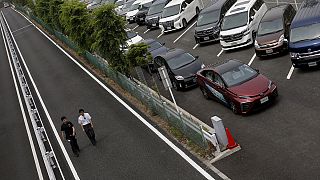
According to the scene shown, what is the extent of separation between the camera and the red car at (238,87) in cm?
1544

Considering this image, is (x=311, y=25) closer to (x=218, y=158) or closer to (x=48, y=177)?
(x=218, y=158)

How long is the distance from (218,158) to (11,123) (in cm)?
1472

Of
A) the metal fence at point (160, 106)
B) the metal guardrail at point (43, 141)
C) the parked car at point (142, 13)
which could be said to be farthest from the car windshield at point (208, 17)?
the parked car at point (142, 13)

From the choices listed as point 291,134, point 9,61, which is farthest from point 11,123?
point 9,61

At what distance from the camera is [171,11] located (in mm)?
32438

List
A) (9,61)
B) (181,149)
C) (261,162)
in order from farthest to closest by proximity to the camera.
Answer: (9,61) → (181,149) → (261,162)

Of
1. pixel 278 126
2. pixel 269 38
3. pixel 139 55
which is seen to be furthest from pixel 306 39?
pixel 139 55

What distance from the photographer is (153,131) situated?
16703 mm

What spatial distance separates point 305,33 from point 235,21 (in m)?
6.38

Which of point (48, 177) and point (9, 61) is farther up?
point (48, 177)

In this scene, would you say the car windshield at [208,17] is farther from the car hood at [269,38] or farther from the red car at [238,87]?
the red car at [238,87]

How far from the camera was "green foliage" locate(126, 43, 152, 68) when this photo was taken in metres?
20.3

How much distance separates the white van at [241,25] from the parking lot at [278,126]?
1965 mm

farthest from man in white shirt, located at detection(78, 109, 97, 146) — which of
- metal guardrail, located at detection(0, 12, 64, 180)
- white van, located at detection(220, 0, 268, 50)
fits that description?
white van, located at detection(220, 0, 268, 50)
